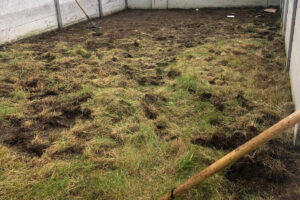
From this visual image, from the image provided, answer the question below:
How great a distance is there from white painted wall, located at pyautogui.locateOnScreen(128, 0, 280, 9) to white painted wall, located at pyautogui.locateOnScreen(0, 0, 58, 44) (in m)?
4.02

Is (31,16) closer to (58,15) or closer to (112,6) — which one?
(58,15)

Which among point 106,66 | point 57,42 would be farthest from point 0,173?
point 57,42

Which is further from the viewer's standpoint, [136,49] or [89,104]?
[136,49]

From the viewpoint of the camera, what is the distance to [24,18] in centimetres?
654

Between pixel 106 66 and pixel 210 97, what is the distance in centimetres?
198

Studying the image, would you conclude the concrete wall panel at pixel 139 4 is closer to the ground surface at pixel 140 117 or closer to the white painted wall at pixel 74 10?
the white painted wall at pixel 74 10

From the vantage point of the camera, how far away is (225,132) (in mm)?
2873

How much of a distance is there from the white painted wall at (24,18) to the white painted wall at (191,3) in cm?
402

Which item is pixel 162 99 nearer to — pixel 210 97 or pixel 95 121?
pixel 210 97

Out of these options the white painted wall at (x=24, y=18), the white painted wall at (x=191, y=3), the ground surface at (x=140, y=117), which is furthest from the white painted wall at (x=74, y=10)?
the white painted wall at (x=191, y=3)

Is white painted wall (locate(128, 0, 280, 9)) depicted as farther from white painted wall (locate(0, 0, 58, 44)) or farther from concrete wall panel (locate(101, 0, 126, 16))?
white painted wall (locate(0, 0, 58, 44))

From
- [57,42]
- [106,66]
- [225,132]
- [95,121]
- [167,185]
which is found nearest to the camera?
[167,185]

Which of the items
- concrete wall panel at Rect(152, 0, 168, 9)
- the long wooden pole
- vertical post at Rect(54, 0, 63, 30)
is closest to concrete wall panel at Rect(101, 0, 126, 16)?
concrete wall panel at Rect(152, 0, 168, 9)

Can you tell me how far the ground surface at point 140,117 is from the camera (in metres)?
2.28
